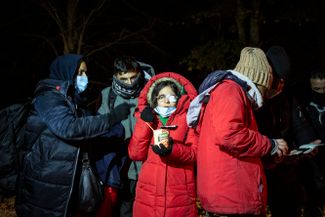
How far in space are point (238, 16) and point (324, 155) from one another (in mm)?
4145

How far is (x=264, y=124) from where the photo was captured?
13.5 feet

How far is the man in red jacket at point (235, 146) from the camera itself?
2943 mm

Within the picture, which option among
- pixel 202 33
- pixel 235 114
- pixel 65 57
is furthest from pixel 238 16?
pixel 235 114

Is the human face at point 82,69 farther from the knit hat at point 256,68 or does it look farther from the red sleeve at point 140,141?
the knit hat at point 256,68

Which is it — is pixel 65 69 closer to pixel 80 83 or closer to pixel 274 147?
pixel 80 83

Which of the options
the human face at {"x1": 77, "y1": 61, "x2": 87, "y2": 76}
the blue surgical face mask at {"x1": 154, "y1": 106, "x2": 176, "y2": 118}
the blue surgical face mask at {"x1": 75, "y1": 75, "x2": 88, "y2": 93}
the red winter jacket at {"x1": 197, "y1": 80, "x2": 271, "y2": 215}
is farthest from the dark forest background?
the red winter jacket at {"x1": 197, "y1": 80, "x2": 271, "y2": 215}

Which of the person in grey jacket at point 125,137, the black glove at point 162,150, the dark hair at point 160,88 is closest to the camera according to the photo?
the black glove at point 162,150

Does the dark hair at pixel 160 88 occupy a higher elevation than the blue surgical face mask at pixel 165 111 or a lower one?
higher

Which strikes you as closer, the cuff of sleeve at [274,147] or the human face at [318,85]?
the cuff of sleeve at [274,147]

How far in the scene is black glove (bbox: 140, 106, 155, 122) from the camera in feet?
12.2

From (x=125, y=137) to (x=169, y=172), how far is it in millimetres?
776

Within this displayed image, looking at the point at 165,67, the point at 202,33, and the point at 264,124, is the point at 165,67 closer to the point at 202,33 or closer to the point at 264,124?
the point at 202,33

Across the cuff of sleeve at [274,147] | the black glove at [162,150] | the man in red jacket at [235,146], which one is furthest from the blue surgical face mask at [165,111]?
the cuff of sleeve at [274,147]

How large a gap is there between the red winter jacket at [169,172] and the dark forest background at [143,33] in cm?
452
